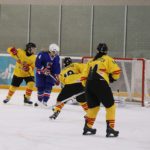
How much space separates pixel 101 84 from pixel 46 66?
3.17m

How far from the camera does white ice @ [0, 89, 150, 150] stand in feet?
17.4

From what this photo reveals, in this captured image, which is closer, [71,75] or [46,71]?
[71,75]

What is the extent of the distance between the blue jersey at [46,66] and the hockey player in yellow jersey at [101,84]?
296 centimetres

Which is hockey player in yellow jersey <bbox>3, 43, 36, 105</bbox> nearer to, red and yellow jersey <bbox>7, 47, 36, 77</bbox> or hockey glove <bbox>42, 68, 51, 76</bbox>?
red and yellow jersey <bbox>7, 47, 36, 77</bbox>

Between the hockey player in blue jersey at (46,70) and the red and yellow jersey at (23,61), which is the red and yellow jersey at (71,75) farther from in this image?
the red and yellow jersey at (23,61)

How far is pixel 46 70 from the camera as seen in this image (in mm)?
9125

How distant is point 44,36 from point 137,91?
6456 millimetres

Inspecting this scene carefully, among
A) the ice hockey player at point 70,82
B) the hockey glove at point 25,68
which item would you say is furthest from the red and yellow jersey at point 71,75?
the hockey glove at point 25,68

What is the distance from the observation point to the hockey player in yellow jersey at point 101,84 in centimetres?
598

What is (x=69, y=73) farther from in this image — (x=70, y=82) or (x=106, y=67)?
(x=106, y=67)

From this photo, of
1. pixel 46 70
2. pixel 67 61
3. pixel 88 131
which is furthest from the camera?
pixel 46 70

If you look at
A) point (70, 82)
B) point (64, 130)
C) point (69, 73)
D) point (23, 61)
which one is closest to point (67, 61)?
point (69, 73)

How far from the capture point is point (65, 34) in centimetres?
A: 1602

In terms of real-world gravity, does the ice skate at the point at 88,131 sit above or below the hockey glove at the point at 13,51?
below
